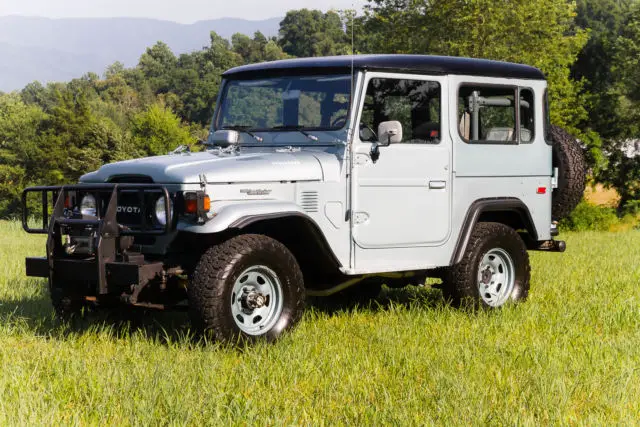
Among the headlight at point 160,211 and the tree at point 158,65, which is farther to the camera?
→ the tree at point 158,65

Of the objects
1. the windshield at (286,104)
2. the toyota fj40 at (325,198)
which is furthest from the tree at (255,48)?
the windshield at (286,104)

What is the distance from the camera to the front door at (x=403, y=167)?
742cm

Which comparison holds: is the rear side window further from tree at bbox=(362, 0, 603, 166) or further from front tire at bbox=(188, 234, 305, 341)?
tree at bbox=(362, 0, 603, 166)

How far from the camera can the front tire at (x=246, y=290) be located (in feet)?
20.9

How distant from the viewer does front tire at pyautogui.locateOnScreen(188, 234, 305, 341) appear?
6.36 metres

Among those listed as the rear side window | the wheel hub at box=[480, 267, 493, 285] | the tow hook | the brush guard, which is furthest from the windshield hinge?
the tow hook

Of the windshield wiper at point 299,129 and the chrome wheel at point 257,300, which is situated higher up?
the windshield wiper at point 299,129

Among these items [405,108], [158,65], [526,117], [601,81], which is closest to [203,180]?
[405,108]

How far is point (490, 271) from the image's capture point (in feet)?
28.6

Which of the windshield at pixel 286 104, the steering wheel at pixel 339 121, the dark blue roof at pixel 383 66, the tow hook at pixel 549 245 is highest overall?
the dark blue roof at pixel 383 66

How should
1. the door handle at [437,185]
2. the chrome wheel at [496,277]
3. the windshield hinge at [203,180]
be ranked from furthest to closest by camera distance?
the chrome wheel at [496,277] < the door handle at [437,185] < the windshield hinge at [203,180]

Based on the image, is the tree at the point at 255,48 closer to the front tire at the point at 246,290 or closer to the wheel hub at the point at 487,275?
the wheel hub at the point at 487,275

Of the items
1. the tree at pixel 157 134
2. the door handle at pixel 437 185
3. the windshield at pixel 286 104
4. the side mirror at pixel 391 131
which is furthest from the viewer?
the tree at pixel 157 134

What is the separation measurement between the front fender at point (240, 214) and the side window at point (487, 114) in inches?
89.2
